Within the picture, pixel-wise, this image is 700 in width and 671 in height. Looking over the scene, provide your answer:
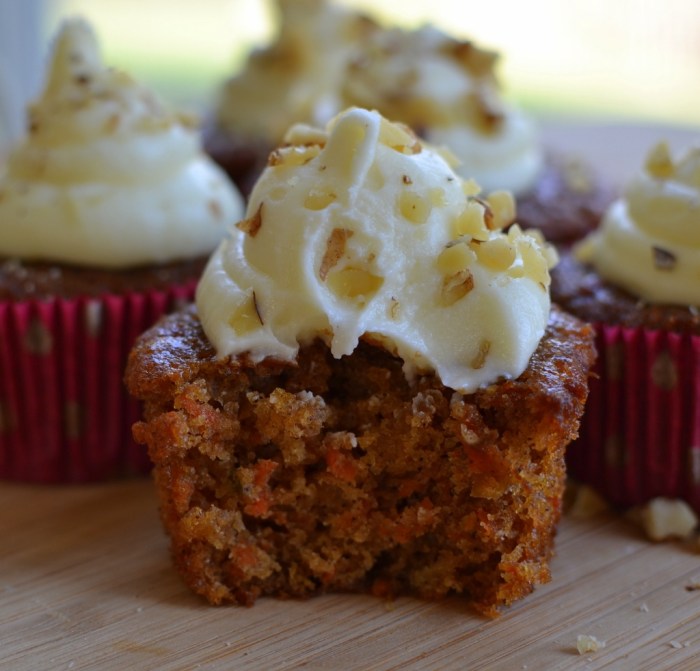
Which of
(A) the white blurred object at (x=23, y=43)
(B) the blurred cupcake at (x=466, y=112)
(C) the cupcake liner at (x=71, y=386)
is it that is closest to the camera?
(C) the cupcake liner at (x=71, y=386)

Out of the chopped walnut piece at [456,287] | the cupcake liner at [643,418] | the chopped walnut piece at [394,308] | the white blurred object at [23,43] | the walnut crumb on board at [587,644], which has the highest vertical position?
the chopped walnut piece at [456,287]

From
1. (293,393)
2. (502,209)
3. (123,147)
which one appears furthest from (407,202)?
(123,147)

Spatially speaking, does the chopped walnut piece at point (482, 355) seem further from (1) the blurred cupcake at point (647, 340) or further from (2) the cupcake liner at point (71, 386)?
(2) the cupcake liner at point (71, 386)

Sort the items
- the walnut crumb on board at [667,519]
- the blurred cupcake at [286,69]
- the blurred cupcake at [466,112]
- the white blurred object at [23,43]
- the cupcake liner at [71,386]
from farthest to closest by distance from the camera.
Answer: the white blurred object at [23,43] → the blurred cupcake at [286,69] → the blurred cupcake at [466,112] → the cupcake liner at [71,386] → the walnut crumb on board at [667,519]

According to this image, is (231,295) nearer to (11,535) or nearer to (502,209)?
(502,209)

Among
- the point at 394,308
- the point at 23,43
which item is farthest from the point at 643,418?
the point at 23,43

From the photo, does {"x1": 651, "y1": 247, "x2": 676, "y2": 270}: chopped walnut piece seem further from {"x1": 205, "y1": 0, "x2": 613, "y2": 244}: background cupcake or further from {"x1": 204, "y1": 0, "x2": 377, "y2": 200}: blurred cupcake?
{"x1": 204, "y1": 0, "x2": 377, "y2": 200}: blurred cupcake

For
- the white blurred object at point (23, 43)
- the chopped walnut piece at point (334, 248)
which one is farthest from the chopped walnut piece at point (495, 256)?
the white blurred object at point (23, 43)

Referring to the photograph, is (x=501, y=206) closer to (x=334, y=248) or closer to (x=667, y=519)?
(x=334, y=248)
